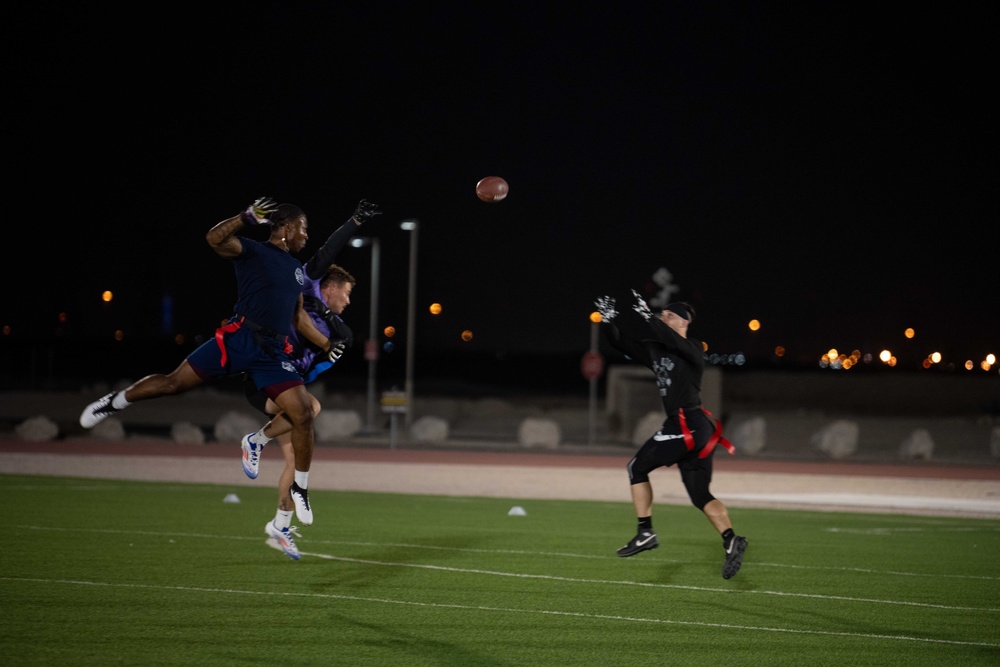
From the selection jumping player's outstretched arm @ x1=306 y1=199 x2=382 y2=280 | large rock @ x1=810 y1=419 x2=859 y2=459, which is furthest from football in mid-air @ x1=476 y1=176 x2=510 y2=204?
large rock @ x1=810 y1=419 x2=859 y2=459

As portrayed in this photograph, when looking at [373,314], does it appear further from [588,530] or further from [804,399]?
[804,399]

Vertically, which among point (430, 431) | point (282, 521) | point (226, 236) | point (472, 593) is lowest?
point (430, 431)

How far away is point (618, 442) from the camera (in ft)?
131

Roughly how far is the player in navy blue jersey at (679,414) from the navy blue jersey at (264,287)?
9.09ft

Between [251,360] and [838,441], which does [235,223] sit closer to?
[251,360]

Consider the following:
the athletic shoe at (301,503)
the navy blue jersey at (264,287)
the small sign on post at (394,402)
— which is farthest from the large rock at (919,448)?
the navy blue jersey at (264,287)

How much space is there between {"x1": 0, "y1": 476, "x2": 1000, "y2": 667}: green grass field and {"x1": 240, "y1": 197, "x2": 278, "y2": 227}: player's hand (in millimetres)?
2834

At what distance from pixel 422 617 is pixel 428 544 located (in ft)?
14.3

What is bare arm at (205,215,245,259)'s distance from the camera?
370 inches

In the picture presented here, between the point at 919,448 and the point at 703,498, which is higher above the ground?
the point at 703,498

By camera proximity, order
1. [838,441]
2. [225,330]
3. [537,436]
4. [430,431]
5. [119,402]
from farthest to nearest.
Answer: [430,431] → [537,436] → [838,441] → [119,402] → [225,330]

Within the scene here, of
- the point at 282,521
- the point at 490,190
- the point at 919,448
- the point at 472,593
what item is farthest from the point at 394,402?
the point at 472,593

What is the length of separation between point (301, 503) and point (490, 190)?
3452 millimetres

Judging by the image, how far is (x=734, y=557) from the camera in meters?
10.4
